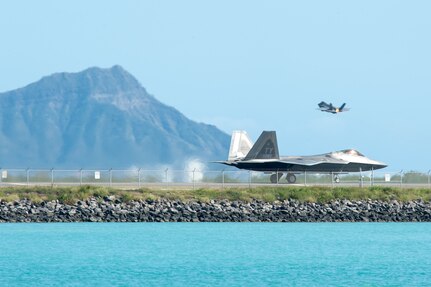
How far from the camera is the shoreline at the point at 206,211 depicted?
66938 millimetres

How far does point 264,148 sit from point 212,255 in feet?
129

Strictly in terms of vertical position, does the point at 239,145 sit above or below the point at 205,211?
above

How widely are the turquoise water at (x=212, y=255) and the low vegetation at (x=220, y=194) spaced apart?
1.72m

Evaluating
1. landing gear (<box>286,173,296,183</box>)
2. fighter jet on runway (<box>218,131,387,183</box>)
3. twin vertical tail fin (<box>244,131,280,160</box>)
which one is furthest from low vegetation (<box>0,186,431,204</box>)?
twin vertical tail fin (<box>244,131,280,160</box>)

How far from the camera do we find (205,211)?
68.2 meters

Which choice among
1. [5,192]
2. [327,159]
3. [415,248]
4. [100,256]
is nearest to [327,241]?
[415,248]

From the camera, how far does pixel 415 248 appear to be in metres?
57.5

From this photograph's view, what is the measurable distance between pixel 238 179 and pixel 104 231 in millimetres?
19607

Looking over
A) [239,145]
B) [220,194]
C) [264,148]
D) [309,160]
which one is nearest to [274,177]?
[264,148]

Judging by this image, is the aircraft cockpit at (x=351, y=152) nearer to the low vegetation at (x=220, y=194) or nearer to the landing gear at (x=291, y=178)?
the landing gear at (x=291, y=178)

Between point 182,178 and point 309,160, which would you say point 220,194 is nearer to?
point 182,178

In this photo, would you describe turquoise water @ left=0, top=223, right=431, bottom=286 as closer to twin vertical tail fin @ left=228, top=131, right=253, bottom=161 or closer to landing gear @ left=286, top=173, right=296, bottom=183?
landing gear @ left=286, top=173, right=296, bottom=183

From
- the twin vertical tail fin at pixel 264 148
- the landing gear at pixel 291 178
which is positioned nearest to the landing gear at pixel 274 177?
the landing gear at pixel 291 178

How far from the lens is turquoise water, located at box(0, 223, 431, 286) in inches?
1741
